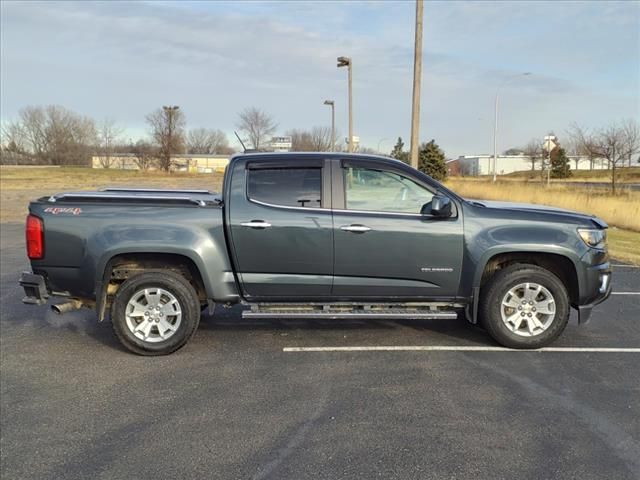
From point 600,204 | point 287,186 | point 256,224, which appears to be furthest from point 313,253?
point 600,204

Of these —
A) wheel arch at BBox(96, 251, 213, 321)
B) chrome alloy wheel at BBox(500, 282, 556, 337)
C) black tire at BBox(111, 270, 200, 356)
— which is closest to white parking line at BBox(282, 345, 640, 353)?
chrome alloy wheel at BBox(500, 282, 556, 337)

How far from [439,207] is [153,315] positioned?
9.56 ft

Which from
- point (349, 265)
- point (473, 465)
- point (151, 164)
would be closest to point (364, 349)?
point (349, 265)

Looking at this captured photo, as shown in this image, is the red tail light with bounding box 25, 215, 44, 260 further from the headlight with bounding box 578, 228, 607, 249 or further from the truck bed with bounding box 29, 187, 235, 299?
the headlight with bounding box 578, 228, 607, 249

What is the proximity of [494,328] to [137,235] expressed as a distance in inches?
140

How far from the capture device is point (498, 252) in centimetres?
506

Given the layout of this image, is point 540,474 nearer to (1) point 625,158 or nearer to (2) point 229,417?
(2) point 229,417

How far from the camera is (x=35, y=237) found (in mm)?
4969

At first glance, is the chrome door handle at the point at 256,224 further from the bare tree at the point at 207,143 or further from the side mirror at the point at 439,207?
the bare tree at the point at 207,143

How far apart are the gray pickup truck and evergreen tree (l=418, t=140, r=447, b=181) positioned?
115 ft

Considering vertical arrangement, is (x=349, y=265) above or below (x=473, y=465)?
above

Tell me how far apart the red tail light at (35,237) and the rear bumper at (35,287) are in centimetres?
20

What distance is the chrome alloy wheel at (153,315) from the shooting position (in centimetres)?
507

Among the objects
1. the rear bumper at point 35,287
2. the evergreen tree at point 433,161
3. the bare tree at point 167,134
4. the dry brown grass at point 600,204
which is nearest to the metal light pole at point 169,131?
the bare tree at point 167,134
